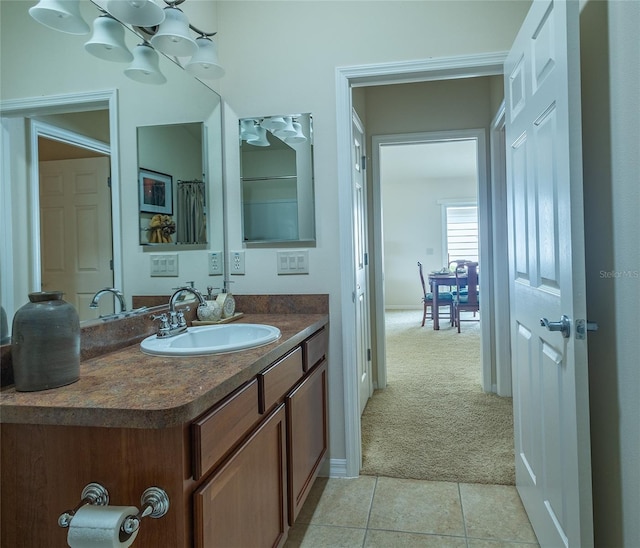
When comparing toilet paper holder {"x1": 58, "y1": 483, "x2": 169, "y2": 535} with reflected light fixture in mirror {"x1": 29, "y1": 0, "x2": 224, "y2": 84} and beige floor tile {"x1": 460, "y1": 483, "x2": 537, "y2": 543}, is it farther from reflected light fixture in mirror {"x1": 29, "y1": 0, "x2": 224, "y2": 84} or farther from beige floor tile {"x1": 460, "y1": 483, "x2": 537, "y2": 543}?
beige floor tile {"x1": 460, "y1": 483, "x2": 537, "y2": 543}

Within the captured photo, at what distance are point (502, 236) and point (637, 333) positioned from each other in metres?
2.07

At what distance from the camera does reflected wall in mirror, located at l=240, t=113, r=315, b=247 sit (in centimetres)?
219

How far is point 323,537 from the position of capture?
1.76 metres

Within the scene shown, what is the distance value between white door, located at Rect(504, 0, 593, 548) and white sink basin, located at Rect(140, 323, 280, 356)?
0.91 metres

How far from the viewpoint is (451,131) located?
335 centimetres

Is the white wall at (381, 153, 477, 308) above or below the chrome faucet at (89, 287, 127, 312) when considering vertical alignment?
above

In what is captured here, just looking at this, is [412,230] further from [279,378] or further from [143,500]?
[143,500]

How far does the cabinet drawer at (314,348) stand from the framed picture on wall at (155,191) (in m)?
0.82

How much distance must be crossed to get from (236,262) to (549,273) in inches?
56.9

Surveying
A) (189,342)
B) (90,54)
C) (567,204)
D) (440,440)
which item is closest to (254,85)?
(90,54)

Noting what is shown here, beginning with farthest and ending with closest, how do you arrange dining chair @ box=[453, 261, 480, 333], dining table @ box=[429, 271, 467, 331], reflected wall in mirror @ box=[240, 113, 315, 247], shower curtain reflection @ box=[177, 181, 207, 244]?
dining table @ box=[429, 271, 467, 331]
dining chair @ box=[453, 261, 480, 333]
reflected wall in mirror @ box=[240, 113, 315, 247]
shower curtain reflection @ box=[177, 181, 207, 244]

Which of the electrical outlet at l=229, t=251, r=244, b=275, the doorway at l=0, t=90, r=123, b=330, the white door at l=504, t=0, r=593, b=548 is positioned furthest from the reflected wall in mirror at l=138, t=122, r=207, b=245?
the white door at l=504, t=0, r=593, b=548

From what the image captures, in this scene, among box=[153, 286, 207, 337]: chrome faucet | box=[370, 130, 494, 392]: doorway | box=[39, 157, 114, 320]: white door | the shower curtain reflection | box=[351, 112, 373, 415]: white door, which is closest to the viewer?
box=[39, 157, 114, 320]: white door

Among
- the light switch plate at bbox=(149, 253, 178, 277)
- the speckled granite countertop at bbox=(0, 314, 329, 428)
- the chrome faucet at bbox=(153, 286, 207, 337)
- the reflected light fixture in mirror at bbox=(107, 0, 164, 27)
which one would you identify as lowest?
the speckled granite countertop at bbox=(0, 314, 329, 428)
